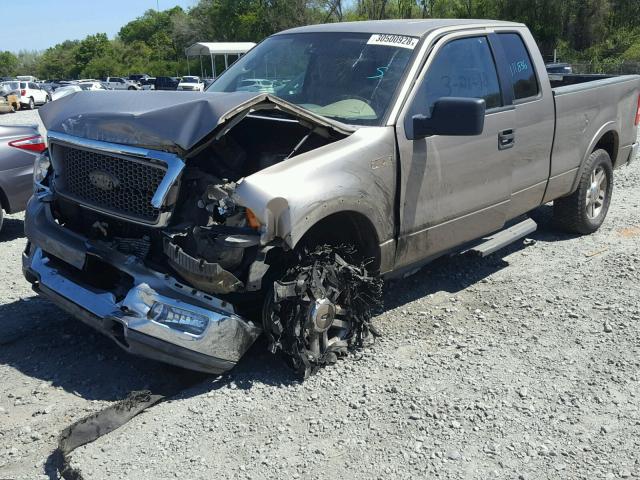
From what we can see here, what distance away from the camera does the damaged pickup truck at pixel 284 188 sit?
3.59m

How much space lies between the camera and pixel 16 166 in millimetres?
7191

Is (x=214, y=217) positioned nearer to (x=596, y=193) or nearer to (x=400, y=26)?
(x=400, y=26)

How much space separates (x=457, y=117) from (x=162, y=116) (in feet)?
5.53

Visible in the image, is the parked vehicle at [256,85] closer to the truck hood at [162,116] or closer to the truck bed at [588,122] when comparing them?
the truck hood at [162,116]

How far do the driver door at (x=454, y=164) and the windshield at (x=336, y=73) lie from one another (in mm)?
202

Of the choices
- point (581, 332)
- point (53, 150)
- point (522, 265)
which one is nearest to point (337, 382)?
point (581, 332)

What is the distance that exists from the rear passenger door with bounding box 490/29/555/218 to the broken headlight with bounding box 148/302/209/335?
283cm

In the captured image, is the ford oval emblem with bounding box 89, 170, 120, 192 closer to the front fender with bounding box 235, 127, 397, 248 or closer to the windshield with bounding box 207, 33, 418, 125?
the front fender with bounding box 235, 127, 397, 248

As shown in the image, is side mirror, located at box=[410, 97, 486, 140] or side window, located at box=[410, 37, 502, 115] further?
side window, located at box=[410, 37, 502, 115]

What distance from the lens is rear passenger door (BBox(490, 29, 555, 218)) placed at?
525cm

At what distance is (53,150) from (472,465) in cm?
310

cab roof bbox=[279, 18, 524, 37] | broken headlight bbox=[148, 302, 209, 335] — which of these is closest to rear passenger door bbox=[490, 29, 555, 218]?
cab roof bbox=[279, 18, 524, 37]

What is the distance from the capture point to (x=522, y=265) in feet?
19.7

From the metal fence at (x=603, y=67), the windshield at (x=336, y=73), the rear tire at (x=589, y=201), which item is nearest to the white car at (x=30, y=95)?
the metal fence at (x=603, y=67)
